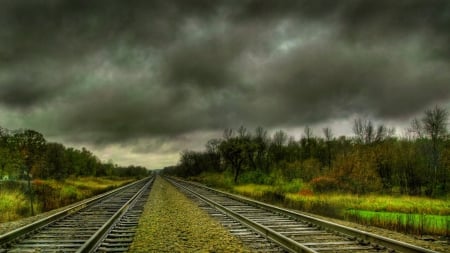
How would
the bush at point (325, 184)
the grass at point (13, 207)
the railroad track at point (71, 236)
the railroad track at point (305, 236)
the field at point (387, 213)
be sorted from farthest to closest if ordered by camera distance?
the bush at point (325, 184) → the grass at point (13, 207) → the field at point (387, 213) → the railroad track at point (71, 236) → the railroad track at point (305, 236)

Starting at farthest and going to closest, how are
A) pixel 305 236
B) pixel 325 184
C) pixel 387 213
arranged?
pixel 325 184, pixel 387 213, pixel 305 236

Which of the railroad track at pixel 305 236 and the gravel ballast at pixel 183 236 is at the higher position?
the railroad track at pixel 305 236

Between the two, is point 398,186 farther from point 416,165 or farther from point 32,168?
point 32,168

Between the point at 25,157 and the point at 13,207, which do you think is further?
the point at 25,157

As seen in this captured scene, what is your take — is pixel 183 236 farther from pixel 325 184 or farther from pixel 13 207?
pixel 325 184

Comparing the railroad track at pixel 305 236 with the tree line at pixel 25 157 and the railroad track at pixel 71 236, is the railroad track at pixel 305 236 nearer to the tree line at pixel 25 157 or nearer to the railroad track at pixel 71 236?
the railroad track at pixel 71 236

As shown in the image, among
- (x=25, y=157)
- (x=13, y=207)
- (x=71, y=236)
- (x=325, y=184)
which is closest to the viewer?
(x=71, y=236)

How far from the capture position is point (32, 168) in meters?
46.0

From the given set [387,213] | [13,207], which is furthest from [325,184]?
[13,207]

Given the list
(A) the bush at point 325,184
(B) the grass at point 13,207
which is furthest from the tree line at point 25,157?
(A) the bush at point 325,184

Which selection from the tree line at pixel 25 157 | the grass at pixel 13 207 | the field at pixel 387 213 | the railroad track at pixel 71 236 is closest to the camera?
the railroad track at pixel 71 236

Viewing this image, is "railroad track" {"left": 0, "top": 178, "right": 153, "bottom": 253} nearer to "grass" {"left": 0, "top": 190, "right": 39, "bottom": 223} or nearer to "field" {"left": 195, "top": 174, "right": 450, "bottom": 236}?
"grass" {"left": 0, "top": 190, "right": 39, "bottom": 223}

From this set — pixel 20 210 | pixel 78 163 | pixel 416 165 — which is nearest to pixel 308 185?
pixel 416 165

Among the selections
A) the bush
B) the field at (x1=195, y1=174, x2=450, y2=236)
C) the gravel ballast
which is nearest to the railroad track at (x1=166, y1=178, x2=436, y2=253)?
the gravel ballast
